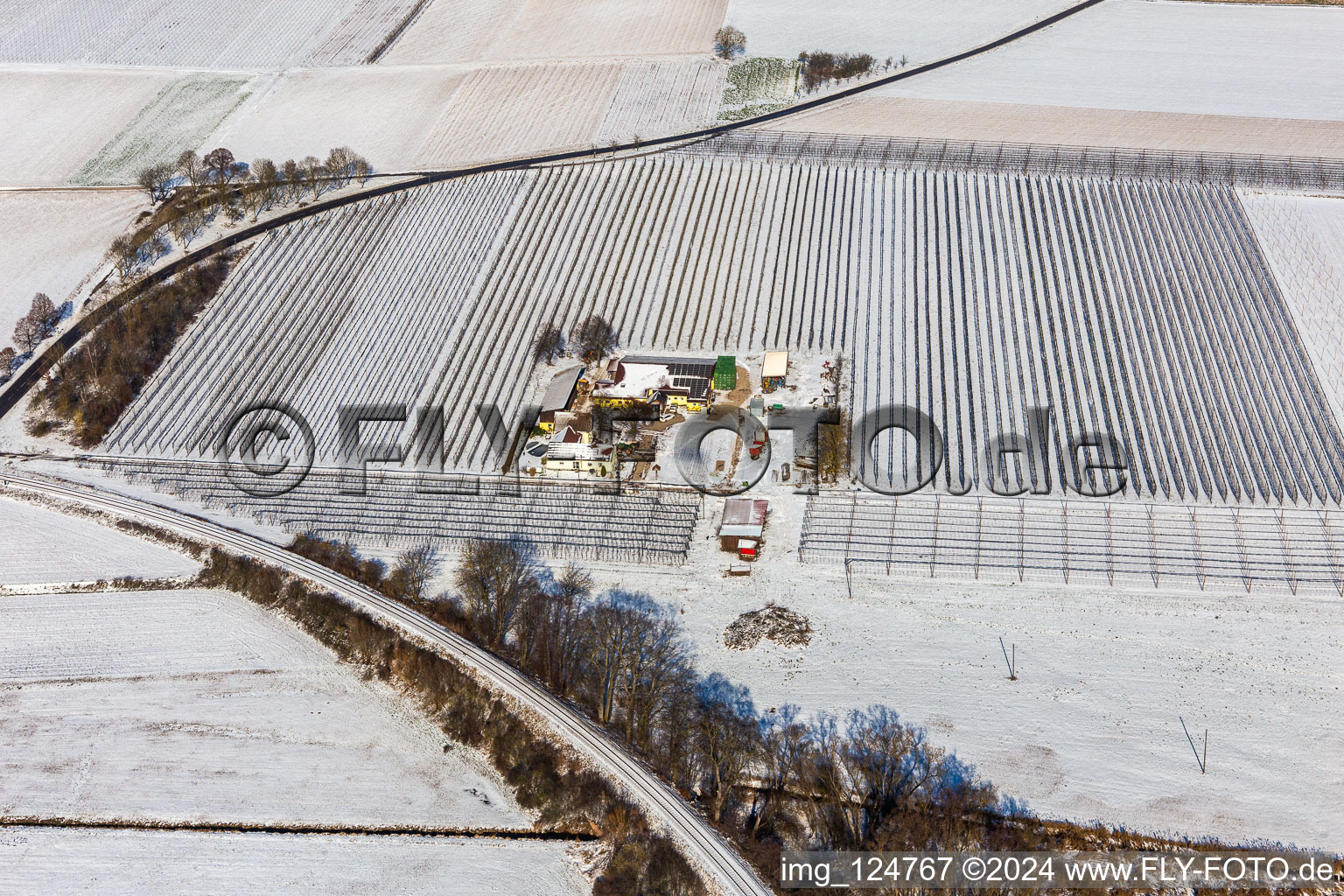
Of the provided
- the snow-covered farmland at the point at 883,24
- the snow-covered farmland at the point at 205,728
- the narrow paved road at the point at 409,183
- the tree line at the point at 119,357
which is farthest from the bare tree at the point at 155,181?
the snow-covered farmland at the point at 883,24

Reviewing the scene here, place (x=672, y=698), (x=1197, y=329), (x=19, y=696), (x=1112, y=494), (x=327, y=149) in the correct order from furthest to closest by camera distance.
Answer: (x=327, y=149) → (x=1197, y=329) → (x=1112, y=494) → (x=19, y=696) → (x=672, y=698)

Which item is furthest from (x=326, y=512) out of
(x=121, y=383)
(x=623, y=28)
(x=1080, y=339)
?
(x=623, y=28)

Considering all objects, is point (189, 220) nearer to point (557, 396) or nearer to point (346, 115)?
point (346, 115)

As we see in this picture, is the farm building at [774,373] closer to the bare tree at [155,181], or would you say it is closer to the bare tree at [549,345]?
the bare tree at [549,345]

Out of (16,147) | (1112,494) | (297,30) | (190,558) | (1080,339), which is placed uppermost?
(297,30)

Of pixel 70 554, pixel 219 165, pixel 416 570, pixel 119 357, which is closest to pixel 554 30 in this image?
pixel 219 165

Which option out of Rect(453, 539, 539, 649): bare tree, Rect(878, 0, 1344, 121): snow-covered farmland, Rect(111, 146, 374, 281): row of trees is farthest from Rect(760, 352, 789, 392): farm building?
Rect(111, 146, 374, 281): row of trees

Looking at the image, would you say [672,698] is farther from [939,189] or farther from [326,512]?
[939,189]

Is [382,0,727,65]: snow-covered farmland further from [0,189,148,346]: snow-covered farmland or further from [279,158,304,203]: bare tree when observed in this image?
[0,189,148,346]: snow-covered farmland
